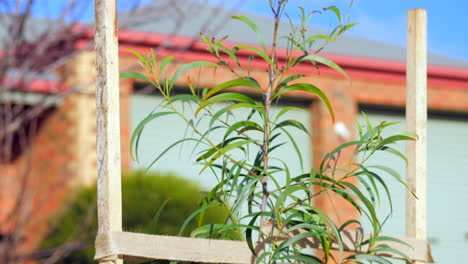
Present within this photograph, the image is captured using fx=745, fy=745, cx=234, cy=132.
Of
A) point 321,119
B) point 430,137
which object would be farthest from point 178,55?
point 430,137

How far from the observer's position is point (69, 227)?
6.87 meters

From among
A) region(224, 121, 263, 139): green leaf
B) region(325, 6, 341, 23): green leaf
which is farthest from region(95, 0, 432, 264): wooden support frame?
region(325, 6, 341, 23): green leaf

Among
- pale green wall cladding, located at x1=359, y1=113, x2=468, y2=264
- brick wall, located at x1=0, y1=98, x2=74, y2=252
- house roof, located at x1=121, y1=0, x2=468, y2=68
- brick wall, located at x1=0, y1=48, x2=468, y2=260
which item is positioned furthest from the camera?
pale green wall cladding, located at x1=359, y1=113, x2=468, y2=264

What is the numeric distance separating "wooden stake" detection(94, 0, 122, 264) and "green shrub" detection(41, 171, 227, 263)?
3920mm

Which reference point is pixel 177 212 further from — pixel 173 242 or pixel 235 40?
pixel 173 242

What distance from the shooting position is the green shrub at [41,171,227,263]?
6.37m

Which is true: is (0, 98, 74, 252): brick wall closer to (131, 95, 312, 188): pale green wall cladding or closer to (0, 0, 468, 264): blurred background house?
(0, 0, 468, 264): blurred background house

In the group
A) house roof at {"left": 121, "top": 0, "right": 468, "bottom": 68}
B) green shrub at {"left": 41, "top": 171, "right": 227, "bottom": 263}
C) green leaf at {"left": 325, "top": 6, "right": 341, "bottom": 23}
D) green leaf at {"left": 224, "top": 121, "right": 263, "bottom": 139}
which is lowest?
green shrub at {"left": 41, "top": 171, "right": 227, "bottom": 263}

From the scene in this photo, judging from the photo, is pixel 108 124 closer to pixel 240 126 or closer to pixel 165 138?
pixel 240 126

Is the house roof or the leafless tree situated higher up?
the house roof

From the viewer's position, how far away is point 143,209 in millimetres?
6414

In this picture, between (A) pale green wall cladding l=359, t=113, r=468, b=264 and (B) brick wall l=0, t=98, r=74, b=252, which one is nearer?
(B) brick wall l=0, t=98, r=74, b=252

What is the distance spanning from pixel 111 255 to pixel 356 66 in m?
7.53

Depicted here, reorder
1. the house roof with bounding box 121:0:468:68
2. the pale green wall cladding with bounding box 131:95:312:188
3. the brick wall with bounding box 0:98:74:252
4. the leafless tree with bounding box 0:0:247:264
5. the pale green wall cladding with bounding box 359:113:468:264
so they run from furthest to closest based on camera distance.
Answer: the pale green wall cladding with bounding box 359:113:468:264 → the house roof with bounding box 121:0:468:68 → the pale green wall cladding with bounding box 131:95:312:188 → the brick wall with bounding box 0:98:74:252 → the leafless tree with bounding box 0:0:247:264
